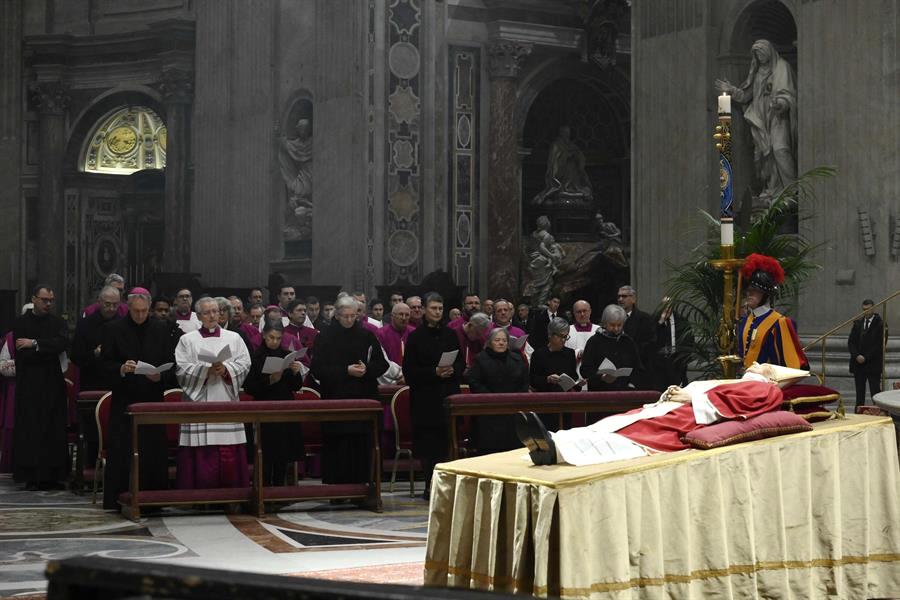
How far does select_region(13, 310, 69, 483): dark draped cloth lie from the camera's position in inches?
479

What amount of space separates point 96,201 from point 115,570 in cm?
2553

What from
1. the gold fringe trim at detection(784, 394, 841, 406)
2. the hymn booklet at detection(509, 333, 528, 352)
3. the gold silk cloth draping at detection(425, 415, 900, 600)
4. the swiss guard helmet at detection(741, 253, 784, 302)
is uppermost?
the swiss guard helmet at detection(741, 253, 784, 302)

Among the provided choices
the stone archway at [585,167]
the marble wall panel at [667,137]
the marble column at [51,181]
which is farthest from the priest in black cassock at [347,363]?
the marble column at [51,181]

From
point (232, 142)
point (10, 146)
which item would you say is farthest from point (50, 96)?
point (232, 142)

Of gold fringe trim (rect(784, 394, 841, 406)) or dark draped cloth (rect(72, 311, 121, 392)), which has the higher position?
dark draped cloth (rect(72, 311, 121, 392))

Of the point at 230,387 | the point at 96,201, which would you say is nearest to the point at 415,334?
the point at 230,387

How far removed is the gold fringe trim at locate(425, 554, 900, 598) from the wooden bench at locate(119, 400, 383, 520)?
417cm

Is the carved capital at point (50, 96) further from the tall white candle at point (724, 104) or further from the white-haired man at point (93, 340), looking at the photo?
the tall white candle at point (724, 104)

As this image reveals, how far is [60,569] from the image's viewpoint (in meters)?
2.27

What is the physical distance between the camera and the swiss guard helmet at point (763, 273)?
774cm

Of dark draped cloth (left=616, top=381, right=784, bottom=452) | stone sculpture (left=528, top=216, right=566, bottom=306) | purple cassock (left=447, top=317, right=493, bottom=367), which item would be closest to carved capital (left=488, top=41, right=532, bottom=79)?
stone sculpture (left=528, top=216, right=566, bottom=306)

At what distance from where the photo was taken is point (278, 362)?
10.8 meters

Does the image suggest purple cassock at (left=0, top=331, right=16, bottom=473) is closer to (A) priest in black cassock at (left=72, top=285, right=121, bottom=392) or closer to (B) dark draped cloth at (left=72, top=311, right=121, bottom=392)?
(A) priest in black cassock at (left=72, top=285, right=121, bottom=392)

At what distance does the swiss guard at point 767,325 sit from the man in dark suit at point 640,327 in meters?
5.36
